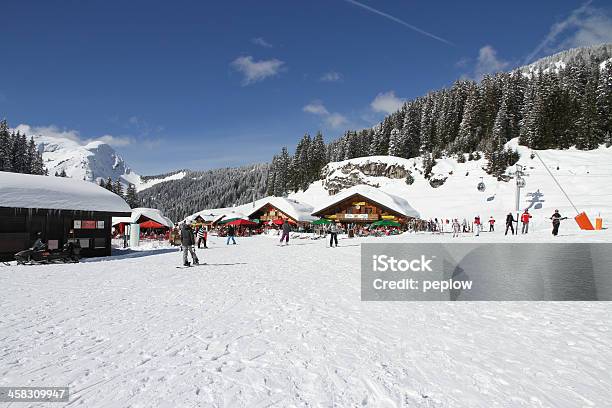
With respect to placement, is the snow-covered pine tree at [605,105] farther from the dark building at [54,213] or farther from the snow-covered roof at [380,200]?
the dark building at [54,213]

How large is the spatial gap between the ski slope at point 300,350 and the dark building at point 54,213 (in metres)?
9.89

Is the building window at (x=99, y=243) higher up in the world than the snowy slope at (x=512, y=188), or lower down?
lower down

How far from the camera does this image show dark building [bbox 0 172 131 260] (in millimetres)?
15750

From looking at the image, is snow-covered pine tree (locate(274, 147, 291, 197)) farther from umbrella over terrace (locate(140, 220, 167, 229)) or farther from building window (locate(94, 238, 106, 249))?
building window (locate(94, 238, 106, 249))

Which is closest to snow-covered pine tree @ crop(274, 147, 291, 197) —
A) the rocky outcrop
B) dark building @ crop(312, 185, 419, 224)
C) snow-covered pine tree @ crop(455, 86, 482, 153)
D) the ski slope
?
the rocky outcrop

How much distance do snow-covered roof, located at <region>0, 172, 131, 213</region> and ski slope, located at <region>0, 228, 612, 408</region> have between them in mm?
10077

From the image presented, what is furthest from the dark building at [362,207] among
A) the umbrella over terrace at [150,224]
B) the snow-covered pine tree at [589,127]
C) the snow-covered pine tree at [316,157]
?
the snow-covered pine tree at [316,157]

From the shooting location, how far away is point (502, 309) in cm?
707

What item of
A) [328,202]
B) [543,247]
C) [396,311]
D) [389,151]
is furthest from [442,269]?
[389,151]

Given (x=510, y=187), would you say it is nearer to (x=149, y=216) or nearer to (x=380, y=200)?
(x=380, y=200)

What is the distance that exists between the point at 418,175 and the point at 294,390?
6529cm

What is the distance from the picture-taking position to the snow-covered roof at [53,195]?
15.9m

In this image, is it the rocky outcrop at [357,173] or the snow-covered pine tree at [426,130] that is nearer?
the rocky outcrop at [357,173]

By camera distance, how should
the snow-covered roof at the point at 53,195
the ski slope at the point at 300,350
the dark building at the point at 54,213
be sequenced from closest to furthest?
1. the ski slope at the point at 300,350
2. the dark building at the point at 54,213
3. the snow-covered roof at the point at 53,195
